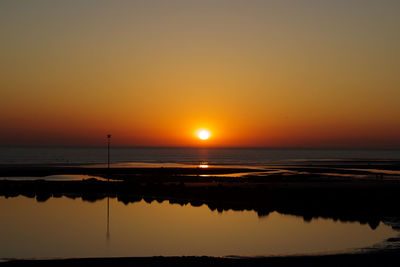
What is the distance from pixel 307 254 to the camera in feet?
74.4

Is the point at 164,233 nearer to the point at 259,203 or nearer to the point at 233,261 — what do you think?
the point at 233,261

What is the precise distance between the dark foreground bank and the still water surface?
2604 millimetres

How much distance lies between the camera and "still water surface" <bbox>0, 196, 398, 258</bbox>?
23.9 m

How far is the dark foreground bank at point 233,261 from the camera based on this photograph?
62.8 feet

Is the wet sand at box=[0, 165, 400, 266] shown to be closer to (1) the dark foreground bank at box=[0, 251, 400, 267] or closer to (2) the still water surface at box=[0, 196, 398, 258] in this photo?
(1) the dark foreground bank at box=[0, 251, 400, 267]

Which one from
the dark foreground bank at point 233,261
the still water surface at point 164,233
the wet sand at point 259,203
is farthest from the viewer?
the still water surface at point 164,233

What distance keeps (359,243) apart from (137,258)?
519 inches

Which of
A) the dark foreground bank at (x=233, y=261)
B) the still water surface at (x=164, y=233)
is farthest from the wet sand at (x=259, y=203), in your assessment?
the still water surface at (x=164, y=233)

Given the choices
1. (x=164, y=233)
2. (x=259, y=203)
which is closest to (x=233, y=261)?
(x=164, y=233)

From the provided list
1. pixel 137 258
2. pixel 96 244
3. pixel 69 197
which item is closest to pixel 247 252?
pixel 137 258

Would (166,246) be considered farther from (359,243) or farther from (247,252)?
(359,243)

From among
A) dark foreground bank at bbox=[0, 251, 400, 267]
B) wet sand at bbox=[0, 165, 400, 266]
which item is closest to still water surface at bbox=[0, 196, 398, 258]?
wet sand at bbox=[0, 165, 400, 266]

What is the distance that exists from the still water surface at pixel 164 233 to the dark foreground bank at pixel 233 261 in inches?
103

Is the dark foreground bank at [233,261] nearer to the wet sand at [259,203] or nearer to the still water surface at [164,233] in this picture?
the wet sand at [259,203]
